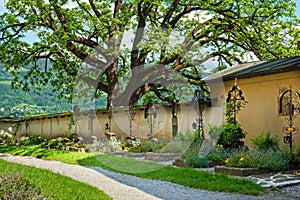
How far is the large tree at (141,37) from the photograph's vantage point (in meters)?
20.3

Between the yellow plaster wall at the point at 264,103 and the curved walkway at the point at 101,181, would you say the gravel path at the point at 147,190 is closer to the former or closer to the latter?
the curved walkway at the point at 101,181

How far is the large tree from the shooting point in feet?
66.5

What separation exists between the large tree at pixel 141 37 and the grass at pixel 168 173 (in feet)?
22.4

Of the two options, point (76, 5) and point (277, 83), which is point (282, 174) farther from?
point (76, 5)

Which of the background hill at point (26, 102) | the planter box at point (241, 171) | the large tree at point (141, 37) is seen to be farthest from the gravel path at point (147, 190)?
the background hill at point (26, 102)

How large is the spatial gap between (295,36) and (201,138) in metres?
11.7

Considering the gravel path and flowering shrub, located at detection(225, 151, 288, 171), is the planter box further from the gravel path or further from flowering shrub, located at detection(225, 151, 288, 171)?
the gravel path

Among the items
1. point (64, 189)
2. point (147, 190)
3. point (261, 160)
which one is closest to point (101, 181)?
point (147, 190)

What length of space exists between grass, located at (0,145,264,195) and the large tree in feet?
22.4

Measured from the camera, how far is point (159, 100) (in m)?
24.3

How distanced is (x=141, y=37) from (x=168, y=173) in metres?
11.9

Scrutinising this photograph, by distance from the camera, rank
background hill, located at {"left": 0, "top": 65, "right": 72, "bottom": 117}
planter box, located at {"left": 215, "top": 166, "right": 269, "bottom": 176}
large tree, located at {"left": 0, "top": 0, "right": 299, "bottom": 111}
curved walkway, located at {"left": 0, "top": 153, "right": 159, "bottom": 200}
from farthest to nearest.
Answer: background hill, located at {"left": 0, "top": 65, "right": 72, "bottom": 117}, large tree, located at {"left": 0, "top": 0, "right": 299, "bottom": 111}, planter box, located at {"left": 215, "top": 166, "right": 269, "bottom": 176}, curved walkway, located at {"left": 0, "top": 153, "right": 159, "bottom": 200}

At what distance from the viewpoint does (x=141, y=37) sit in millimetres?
21094

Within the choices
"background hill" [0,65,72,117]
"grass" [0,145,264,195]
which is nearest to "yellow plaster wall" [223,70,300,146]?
"grass" [0,145,264,195]
